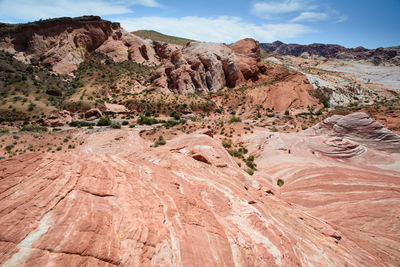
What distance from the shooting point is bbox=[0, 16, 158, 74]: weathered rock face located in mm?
54594

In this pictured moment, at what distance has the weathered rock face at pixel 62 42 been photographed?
5459 centimetres

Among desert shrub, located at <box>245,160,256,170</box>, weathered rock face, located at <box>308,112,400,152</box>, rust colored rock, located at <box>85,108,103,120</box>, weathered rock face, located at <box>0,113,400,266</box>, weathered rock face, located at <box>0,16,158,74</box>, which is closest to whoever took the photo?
weathered rock face, located at <box>0,113,400,266</box>

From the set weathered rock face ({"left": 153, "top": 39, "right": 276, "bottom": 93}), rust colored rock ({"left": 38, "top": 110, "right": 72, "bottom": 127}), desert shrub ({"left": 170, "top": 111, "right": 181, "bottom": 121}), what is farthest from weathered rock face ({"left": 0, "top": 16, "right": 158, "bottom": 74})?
desert shrub ({"left": 170, "top": 111, "right": 181, "bottom": 121})

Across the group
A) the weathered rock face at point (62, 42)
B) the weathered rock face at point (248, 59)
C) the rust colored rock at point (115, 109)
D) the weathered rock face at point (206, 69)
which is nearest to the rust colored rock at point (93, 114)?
the rust colored rock at point (115, 109)

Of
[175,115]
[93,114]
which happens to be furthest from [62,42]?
[175,115]

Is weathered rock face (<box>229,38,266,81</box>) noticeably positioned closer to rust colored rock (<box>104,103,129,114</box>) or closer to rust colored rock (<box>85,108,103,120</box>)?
rust colored rock (<box>104,103,129,114</box>)

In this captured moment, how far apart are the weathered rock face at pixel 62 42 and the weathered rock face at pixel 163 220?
62375mm

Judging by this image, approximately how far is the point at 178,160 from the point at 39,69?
61.7 metres

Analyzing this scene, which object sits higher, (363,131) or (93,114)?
(363,131)

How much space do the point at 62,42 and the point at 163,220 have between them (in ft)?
238

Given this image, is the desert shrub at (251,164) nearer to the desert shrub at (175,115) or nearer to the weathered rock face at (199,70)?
the desert shrub at (175,115)

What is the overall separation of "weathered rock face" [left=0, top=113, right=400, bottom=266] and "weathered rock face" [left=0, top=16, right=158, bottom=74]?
6238cm

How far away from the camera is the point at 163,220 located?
4.21 m

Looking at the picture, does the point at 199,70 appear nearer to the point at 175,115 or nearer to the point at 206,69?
the point at 206,69
